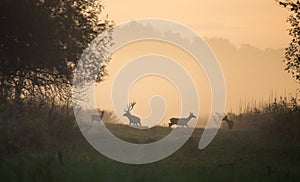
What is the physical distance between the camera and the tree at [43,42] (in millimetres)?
33531

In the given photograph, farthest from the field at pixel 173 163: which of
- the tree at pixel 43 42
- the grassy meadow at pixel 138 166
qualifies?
the tree at pixel 43 42

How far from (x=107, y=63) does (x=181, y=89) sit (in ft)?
15.5

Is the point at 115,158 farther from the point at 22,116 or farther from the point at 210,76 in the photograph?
the point at 210,76

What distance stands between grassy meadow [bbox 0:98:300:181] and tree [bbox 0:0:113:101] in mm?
3811

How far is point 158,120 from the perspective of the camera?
1564 inches

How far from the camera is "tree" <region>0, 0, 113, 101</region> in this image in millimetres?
33531

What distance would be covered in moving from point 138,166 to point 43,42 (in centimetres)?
1443

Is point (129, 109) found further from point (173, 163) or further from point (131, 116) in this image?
point (173, 163)

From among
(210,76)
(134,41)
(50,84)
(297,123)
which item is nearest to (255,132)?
(297,123)

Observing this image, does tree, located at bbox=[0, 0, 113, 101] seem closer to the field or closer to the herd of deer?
the herd of deer

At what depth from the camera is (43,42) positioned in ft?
112

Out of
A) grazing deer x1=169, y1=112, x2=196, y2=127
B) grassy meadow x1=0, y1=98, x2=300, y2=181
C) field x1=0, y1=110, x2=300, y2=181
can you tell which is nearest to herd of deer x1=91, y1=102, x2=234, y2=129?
grazing deer x1=169, y1=112, x2=196, y2=127

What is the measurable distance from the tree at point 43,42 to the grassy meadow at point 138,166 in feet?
12.5

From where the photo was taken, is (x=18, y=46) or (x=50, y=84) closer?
(x=18, y=46)
